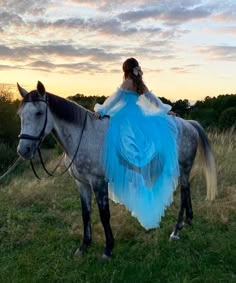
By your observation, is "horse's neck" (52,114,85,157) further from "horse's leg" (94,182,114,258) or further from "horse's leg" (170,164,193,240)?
"horse's leg" (170,164,193,240)

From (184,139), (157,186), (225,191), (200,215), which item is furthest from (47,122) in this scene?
(225,191)

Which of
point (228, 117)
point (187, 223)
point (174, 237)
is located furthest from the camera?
point (228, 117)

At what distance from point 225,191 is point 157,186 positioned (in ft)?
8.80

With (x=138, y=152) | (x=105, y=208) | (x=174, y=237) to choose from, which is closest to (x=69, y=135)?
(x=138, y=152)

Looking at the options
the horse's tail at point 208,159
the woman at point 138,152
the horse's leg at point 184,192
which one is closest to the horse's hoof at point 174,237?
the horse's leg at point 184,192

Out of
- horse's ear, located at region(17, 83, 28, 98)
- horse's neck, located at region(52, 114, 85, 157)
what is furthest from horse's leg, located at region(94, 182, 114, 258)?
horse's ear, located at region(17, 83, 28, 98)

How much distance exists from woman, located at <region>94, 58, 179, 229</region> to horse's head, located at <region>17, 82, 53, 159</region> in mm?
→ 750

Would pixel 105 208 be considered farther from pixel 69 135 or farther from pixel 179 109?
pixel 179 109

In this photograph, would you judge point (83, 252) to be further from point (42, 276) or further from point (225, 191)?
point (225, 191)

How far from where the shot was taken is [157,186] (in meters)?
4.63

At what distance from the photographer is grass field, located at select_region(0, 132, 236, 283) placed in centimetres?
406

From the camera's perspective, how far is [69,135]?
4.41 meters

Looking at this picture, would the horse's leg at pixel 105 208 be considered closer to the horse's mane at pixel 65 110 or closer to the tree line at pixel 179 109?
the horse's mane at pixel 65 110

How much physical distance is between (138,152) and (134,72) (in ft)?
3.15
